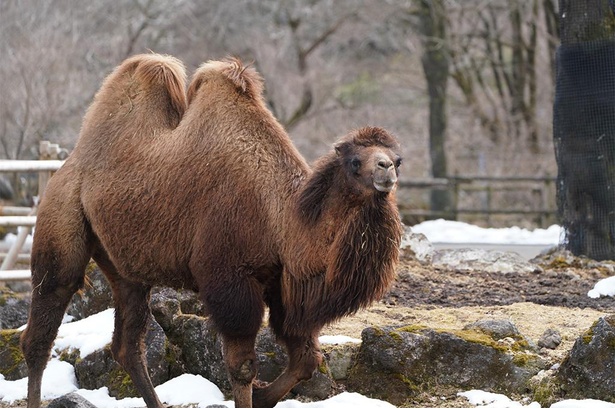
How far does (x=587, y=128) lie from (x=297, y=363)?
22.4 ft

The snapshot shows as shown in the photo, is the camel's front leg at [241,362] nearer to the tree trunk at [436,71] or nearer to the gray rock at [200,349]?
the gray rock at [200,349]

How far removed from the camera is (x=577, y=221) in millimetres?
12586

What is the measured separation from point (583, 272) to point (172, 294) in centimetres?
443

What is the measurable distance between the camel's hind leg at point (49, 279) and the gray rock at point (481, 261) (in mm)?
4561

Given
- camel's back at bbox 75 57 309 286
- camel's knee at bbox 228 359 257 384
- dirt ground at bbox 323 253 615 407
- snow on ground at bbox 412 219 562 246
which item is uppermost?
camel's back at bbox 75 57 309 286

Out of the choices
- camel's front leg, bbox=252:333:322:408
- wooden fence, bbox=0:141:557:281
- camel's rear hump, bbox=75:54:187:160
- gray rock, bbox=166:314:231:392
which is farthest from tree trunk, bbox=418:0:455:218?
camel's front leg, bbox=252:333:322:408

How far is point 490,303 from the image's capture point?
9.29m

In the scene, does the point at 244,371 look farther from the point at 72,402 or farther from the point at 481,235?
the point at 481,235

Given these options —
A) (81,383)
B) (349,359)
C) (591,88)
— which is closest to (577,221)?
(591,88)

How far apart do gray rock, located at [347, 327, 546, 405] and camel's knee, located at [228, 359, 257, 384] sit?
42.9 inches

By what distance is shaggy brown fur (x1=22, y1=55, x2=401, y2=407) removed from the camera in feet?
21.3

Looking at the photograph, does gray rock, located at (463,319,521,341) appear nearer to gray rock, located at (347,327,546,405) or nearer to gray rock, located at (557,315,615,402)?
gray rock, located at (347,327,546,405)

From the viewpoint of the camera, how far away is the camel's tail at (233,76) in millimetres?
7332

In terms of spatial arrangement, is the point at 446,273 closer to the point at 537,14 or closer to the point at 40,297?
the point at 40,297
